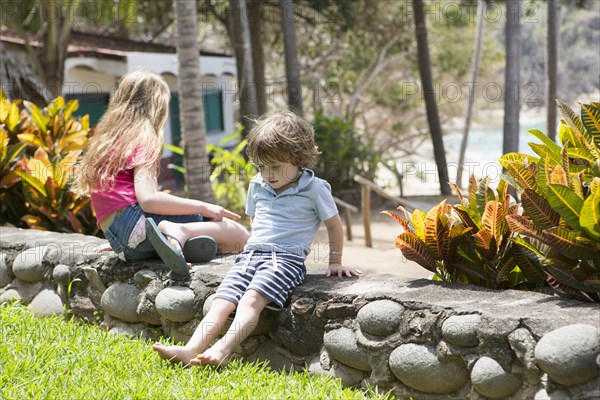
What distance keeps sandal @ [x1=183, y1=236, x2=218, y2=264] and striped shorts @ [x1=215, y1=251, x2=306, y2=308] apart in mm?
472

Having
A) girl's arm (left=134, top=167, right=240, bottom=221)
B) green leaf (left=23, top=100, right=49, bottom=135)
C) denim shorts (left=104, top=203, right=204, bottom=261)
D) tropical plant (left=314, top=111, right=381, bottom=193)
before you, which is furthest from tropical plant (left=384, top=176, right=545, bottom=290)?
tropical plant (left=314, top=111, right=381, bottom=193)

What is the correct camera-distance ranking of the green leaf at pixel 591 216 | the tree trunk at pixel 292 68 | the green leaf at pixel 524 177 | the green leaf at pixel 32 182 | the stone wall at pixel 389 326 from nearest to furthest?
the stone wall at pixel 389 326
the green leaf at pixel 591 216
the green leaf at pixel 524 177
the green leaf at pixel 32 182
the tree trunk at pixel 292 68

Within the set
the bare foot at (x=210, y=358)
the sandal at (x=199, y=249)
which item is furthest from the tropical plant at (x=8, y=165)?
the bare foot at (x=210, y=358)

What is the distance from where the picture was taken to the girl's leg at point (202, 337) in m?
3.61

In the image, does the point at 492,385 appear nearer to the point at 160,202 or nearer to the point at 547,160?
the point at 547,160

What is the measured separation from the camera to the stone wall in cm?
280

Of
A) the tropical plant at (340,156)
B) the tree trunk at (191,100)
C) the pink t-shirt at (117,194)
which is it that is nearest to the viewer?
the pink t-shirt at (117,194)

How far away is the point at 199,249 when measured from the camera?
14.2 ft

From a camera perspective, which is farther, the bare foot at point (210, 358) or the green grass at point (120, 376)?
the bare foot at point (210, 358)

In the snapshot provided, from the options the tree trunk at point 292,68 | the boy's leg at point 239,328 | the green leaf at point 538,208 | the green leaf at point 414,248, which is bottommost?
the boy's leg at point 239,328

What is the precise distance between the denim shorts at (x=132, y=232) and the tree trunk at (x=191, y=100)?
4.09 m

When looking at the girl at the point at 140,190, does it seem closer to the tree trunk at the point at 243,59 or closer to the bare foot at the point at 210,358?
the bare foot at the point at 210,358

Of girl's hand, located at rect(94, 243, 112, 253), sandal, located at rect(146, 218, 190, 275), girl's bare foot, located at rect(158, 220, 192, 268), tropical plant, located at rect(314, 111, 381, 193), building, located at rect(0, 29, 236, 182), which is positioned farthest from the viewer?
tropical plant, located at rect(314, 111, 381, 193)

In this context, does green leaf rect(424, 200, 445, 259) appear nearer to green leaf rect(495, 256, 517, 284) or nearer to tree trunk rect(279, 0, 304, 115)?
green leaf rect(495, 256, 517, 284)
